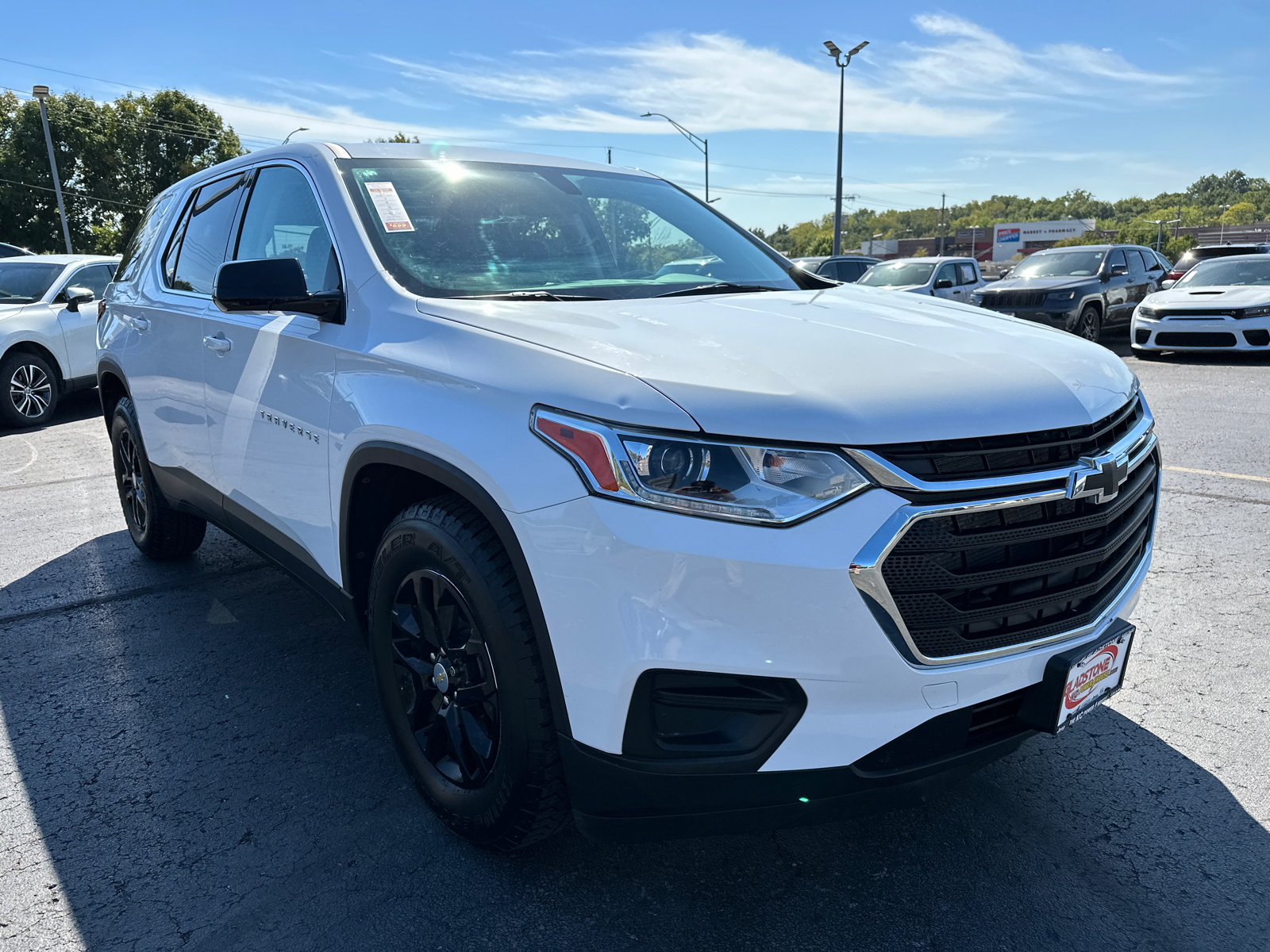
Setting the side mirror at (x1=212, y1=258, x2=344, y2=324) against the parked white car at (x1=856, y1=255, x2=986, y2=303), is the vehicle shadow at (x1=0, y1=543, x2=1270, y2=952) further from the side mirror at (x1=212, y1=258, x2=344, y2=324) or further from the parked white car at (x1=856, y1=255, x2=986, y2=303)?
the parked white car at (x1=856, y1=255, x2=986, y2=303)

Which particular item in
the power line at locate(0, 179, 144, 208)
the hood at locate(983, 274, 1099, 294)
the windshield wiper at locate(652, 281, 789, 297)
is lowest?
the hood at locate(983, 274, 1099, 294)

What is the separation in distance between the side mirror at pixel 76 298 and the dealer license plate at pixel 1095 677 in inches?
405

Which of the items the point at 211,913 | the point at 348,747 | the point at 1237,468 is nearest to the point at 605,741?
the point at 211,913

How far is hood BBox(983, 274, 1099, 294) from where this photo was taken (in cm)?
1363

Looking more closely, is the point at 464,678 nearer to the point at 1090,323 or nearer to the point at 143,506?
the point at 143,506

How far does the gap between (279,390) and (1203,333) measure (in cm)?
1261

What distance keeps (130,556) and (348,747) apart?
2819 mm

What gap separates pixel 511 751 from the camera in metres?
2.11

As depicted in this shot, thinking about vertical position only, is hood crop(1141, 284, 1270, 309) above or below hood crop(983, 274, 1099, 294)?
below

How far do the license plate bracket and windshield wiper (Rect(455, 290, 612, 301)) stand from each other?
1511 mm

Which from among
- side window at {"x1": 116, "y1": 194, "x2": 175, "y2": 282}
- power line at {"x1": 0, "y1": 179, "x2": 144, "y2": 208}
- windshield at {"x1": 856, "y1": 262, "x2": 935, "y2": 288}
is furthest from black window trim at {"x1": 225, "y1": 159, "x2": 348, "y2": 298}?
power line at {"x1": 0, "y1": 179, "x2": 144, "y2": 208}

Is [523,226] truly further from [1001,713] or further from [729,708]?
[1001,713]

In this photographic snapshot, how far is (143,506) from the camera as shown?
15.9ft

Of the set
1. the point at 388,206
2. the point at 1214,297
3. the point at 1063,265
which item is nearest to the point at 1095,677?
the point at 388,206
